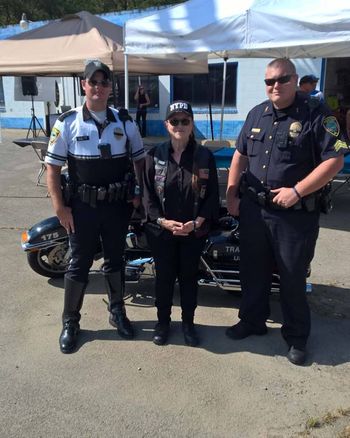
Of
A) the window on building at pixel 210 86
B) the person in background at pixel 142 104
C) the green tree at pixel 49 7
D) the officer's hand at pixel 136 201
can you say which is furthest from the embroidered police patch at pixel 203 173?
the green tree at pixel 49 7

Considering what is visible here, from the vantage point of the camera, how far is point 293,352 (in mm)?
3135

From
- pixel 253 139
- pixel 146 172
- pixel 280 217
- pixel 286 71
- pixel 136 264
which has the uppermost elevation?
pixel 286 71

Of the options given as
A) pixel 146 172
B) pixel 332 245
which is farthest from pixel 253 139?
pixel 332 245

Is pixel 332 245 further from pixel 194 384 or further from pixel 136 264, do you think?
pixel 194 384

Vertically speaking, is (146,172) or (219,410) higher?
(146,172)

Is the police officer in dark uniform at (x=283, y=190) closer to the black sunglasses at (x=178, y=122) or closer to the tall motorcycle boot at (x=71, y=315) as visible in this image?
the black sunglasses at (x=178, y=122)

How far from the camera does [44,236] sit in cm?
408

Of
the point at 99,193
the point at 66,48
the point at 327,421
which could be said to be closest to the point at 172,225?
the point at 99,193

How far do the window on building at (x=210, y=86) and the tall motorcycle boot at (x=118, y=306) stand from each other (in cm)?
1108

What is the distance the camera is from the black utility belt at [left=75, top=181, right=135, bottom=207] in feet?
10.00

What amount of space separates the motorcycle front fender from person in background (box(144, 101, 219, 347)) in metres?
1.26

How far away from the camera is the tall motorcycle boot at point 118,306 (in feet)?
11.2

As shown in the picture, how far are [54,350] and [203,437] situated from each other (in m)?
1.31

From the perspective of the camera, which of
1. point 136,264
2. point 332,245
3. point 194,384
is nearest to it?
point 194,384
